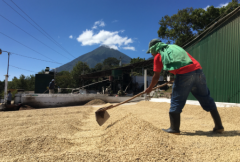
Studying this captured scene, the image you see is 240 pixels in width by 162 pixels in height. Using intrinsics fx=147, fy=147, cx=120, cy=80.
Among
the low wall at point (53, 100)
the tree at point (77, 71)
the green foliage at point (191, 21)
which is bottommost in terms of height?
the low wall at point (53, 100)

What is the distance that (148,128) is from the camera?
70.2 inches

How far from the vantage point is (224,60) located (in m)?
4.97

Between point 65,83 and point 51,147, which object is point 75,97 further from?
point 65,83

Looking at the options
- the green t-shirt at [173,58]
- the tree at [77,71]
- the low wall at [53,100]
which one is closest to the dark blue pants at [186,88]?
the green t-shirt at [173,58]

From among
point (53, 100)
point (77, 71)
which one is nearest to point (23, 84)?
point (77, 71)

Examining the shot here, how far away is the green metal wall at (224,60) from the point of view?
455cm

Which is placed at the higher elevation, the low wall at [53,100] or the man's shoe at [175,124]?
the man's shoe at [175,124]

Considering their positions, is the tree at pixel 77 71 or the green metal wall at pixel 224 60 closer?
the green metal wall at pixel 224 60

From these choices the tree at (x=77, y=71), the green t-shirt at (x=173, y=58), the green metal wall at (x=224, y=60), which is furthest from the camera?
the tree at (x=77, y=71)

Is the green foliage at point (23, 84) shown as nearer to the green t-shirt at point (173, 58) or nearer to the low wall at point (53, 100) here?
the low wall at point (53, 100)

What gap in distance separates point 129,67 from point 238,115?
41.0 ft

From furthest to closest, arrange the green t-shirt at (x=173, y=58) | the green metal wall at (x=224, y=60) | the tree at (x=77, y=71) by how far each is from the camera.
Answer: the tree at (x=77, y=71)
the green metal wall at (x=224, y=60)
the green t-shirt at (x=173, y=58)

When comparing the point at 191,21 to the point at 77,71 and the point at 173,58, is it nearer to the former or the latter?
the point at 173,58

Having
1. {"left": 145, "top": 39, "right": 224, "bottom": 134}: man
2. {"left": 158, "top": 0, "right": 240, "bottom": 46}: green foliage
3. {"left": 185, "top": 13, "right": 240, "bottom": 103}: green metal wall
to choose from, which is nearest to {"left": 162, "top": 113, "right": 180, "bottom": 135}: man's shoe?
{"left": 145, "top": 39, "right": 224, "bottom": 134}: man
